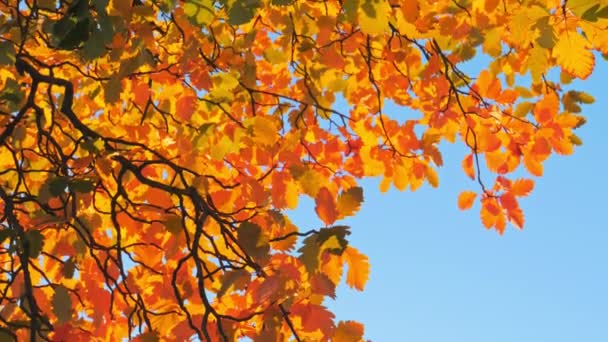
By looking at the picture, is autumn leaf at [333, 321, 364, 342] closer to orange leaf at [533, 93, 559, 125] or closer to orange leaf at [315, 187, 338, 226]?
orange leaf at [315, 187, 338, 226]

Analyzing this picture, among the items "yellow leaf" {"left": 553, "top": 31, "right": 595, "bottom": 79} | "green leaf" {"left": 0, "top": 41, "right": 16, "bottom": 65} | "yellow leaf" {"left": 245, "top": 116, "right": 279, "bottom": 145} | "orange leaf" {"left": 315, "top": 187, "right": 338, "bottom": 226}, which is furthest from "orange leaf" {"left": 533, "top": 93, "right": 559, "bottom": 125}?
"green leaf" {"left": 0, "top": 41, "right": 16, "bottom": 65}

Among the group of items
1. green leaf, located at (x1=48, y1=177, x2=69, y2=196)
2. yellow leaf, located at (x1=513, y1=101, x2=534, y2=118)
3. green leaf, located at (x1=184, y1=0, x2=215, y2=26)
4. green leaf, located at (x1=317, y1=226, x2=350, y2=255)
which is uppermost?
yellow leaf, located at (x1=513, y1=101, x2=534, y2=118)

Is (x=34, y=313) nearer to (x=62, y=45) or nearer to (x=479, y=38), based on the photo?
(x=62, y=45)

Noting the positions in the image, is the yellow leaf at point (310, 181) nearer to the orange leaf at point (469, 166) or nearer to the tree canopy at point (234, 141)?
the tree canopy at point (234, 141)

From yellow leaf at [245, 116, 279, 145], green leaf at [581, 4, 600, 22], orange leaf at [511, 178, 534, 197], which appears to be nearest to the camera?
green leaf at [581, 4, 600, 22]

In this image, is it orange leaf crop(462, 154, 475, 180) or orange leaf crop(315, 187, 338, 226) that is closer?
orange leaf crop(315, 187, 338, 226)

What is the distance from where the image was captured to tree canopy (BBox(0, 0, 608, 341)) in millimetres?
2934

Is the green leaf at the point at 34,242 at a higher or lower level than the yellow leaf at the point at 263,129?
lower

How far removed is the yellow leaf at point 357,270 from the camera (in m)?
3.04

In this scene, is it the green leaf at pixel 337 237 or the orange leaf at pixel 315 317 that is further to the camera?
the orange leaf at pixel 315 317

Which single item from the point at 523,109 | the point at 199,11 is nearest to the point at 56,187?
the point at 199,11

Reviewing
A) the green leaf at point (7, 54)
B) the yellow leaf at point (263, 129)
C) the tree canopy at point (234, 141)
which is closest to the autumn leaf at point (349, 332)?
the tree canopy at point (234, 141)

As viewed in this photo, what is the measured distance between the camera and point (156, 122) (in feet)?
17.3

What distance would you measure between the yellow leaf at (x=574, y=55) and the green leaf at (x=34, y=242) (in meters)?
1.75
